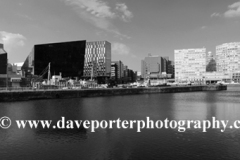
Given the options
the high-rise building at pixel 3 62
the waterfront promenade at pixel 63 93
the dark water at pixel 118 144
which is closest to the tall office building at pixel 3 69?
the high-rise building at pixel 3 62

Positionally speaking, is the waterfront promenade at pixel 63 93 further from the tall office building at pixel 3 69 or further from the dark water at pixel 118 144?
the dark water at pixel 118 144

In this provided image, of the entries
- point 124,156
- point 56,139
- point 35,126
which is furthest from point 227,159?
point 35,126

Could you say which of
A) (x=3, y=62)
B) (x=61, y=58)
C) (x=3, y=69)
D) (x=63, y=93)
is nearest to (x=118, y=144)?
(x=63, y=93)

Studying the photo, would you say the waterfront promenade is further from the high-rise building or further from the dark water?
the high-rise building

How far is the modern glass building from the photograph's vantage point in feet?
536

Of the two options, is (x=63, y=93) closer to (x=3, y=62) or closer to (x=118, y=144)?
(x=3, y=62)

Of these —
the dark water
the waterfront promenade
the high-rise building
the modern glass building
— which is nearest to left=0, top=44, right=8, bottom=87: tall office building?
the high-rise building

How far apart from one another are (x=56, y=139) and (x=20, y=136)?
5239mm

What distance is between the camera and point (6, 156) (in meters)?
18.8

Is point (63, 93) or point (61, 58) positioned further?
point (61, 58)

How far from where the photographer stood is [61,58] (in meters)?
166

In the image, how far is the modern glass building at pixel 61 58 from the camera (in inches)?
6437

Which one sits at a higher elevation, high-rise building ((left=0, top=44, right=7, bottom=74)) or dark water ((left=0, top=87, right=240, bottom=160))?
high-rise building ((left=0, top=44, right=7, bottom=74))

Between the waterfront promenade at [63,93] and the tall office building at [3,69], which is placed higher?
the tall office building at [3,69]
